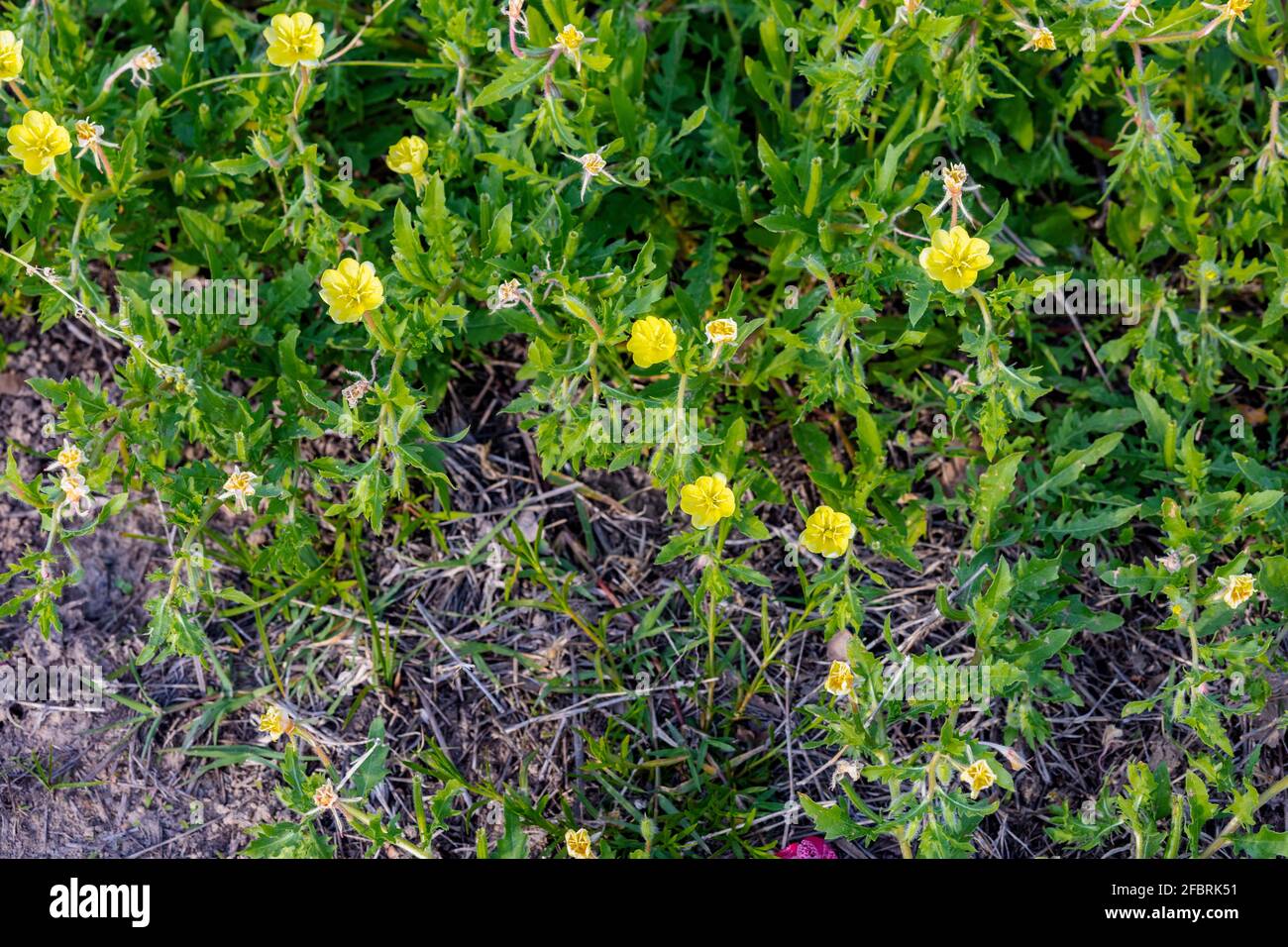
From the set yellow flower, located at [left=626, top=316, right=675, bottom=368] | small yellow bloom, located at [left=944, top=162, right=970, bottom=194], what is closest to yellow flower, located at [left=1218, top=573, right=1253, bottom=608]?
small yellow bloom, located at [left=944, top=162, right=970, bottom=194]

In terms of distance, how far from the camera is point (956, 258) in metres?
3.02

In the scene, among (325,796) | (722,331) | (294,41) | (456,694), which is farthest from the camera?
(456,694)

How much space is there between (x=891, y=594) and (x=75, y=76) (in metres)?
2.93

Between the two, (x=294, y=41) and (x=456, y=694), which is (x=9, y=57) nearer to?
(x=294, y=41)

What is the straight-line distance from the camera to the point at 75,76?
11.5 ft

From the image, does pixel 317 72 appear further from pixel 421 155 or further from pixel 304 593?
pixel 304 593

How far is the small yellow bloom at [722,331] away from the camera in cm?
301

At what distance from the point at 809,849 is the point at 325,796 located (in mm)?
1388

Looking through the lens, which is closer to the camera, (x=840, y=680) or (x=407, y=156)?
(x=840, y=680)

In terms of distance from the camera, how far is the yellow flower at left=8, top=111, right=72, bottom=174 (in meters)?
3.17

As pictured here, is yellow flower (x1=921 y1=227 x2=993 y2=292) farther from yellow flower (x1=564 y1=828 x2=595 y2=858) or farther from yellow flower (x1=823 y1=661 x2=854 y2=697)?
yellow flower (x1=564 y1=828 x2=595 y2=858)

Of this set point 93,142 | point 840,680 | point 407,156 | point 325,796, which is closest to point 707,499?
point 840,680

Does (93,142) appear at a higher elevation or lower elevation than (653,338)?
higher

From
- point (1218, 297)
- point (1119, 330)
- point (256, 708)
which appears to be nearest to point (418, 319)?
point (256, 708)
